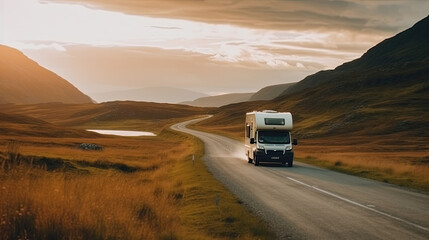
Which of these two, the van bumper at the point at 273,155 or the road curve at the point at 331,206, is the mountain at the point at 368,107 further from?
the road curve at the point at 331,206

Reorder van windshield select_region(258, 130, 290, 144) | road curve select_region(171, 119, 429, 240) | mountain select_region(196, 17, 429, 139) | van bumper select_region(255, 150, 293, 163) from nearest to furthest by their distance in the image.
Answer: road curve select_region(171, 119, 429, 240) < van bumper select_region(255, 150, 293, 163) < van windshield select_region(258, 130, 290, 144) < mountain select_region(196, 17, 429, 139)

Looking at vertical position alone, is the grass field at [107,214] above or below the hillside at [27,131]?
below

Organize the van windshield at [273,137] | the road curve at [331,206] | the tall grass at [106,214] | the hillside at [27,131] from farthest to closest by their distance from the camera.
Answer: the hillside at [27,131]
the van windshield at [273,137]
the road curve at [331,206]
the tall grass at [106,214]

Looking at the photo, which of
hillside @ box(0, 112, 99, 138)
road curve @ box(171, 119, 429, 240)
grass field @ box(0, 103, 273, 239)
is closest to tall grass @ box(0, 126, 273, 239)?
grass field @ box(0, 103, 273, 239)

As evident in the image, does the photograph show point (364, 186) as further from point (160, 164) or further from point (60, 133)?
point (60, 133)

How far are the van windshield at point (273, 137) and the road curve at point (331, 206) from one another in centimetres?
840

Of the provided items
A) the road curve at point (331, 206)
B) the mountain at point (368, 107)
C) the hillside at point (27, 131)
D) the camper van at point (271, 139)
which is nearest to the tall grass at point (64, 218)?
the road curve at point (331, 206)

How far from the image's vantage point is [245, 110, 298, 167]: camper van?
3616 centimetres

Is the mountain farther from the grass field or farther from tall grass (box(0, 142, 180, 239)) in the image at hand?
tall grass (box(0, 142, 180, 239))

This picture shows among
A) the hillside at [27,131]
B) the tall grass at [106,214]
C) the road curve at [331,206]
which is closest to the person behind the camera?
the tall grass at [106,214]

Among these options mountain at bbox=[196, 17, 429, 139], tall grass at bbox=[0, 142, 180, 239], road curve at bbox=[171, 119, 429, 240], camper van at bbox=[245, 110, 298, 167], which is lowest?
road curve at bbox=[171, 119, 429, 240]

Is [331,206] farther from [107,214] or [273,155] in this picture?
[273,155]

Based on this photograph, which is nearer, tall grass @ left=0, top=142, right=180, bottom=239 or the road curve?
tall grass @ left=0, top=142, right=180, bottom=239

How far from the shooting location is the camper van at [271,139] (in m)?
36.2
